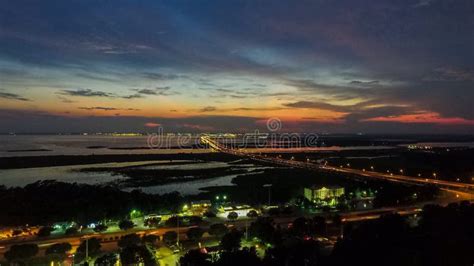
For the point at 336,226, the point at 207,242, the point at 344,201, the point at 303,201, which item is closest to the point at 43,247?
the point at 207,242

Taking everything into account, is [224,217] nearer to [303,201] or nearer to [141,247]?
[303,201]

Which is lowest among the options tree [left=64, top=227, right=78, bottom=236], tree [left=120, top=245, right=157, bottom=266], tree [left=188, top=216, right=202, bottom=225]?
tree [left=64, top=227, right=78, bottom=236]

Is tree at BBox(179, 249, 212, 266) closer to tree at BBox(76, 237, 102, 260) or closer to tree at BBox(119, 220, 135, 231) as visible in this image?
tree at BBox(76, 237, 102, 260)

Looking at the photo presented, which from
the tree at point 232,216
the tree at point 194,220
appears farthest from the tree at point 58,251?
the tree at point 232,216

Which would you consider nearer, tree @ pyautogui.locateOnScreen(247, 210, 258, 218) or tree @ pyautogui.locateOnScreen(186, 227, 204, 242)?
tree @ pyautogui.locateOnScreen(186, 227, 204, 242)

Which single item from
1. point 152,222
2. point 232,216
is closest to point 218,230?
point 232,216

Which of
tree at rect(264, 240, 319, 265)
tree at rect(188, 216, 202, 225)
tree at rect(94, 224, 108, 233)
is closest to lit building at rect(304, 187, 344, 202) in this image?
tree at rect(188, 216, 202, 225)
